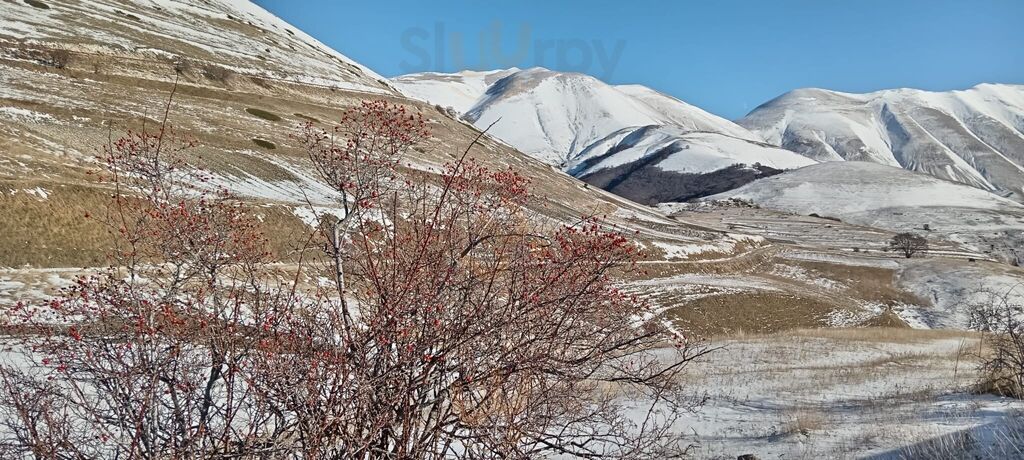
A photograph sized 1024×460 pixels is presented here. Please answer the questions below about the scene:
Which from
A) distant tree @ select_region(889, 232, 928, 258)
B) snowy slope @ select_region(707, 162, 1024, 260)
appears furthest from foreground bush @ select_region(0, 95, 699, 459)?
snowy slope @ select_region(707, 162, 1024, 260)

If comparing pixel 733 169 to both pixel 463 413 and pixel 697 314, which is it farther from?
pixel 463 413

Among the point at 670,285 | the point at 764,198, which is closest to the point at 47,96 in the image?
the point at 670,285

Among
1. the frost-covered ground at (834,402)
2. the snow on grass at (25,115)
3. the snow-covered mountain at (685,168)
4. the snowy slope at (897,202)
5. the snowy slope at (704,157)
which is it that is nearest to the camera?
the frost-covered ground at (834,402)

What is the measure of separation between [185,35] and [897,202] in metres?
128

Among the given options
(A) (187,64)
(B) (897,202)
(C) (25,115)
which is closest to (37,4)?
(A) (187,64)

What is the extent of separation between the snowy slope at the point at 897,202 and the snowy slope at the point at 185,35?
294 feet

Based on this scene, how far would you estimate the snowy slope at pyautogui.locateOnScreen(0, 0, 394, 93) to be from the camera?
57188 millimetres

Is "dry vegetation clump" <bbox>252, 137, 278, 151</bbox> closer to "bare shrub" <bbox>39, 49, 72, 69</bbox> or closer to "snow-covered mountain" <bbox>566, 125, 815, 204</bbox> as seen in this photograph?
"bare shrub" <bbox>39, 49, 72, 69</bbox>

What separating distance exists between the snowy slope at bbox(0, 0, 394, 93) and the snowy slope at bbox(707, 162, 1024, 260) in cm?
8972

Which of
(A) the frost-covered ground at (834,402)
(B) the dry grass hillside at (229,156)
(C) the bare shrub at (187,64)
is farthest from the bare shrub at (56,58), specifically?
(A) the frost-covered ground at (834,402)

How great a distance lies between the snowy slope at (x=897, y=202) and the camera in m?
88.2

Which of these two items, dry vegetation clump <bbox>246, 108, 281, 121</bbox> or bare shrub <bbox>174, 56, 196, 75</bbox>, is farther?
bare shrub <bbox>174, 56, 196, 75</bbox>

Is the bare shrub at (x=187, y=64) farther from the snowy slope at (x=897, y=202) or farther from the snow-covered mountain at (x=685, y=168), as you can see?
the snow-covered mountain at (x=685, y=168)

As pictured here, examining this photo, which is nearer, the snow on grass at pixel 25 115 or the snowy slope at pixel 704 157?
the snow on grass at pixel 25 115
